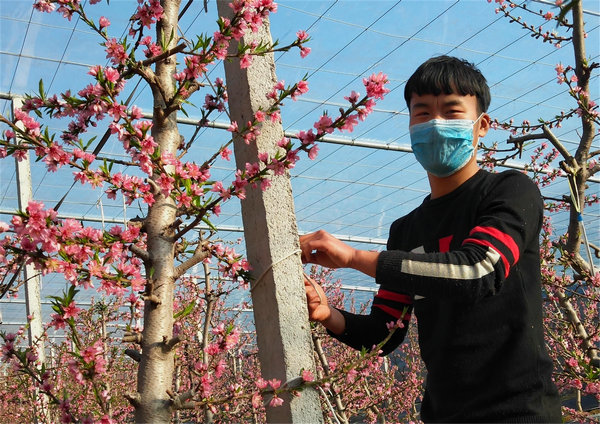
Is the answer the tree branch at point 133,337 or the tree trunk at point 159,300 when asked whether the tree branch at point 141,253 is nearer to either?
the tree trunk at point 159,300

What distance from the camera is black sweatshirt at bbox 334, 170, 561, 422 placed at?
5.41ft

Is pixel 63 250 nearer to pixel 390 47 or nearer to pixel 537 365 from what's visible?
pixel 537 365

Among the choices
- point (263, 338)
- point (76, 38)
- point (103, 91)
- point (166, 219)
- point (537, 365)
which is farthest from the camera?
point (76, 38)

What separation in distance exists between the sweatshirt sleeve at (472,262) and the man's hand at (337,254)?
3 centimetres

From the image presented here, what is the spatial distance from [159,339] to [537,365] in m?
1.10

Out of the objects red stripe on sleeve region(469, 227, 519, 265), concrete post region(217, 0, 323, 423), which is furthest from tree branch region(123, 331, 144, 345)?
red stripe on sleeve region(469, 227, 519, 265)

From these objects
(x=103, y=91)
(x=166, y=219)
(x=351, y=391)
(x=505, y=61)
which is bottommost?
(x=351, y=391)

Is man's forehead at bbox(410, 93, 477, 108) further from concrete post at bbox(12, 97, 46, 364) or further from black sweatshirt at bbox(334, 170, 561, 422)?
concrete post at bbox(12, 97, 46, 364)

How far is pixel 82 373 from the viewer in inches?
70.1

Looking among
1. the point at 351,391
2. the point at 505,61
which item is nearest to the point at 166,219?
the point at 351,391

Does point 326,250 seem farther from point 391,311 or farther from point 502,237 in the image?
point 391,311

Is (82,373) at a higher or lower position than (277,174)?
lower

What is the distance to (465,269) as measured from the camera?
1.62m

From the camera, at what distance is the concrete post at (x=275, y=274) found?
1.83 meters
